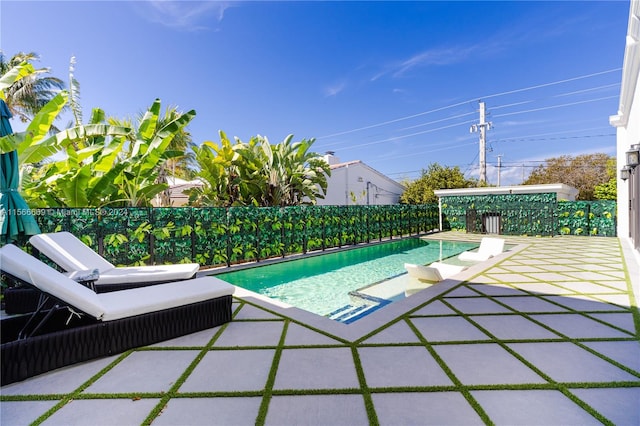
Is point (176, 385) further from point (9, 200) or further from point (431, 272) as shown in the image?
point (431, 272)

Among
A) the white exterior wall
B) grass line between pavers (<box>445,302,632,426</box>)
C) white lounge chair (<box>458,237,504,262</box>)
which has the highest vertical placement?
the white exterior wall

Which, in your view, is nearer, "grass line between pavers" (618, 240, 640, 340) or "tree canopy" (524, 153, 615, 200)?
"grass line between pavers" (618, 240, 640, 340)

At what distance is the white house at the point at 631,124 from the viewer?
21.0 feet

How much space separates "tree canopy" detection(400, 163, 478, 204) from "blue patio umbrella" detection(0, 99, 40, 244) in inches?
1001

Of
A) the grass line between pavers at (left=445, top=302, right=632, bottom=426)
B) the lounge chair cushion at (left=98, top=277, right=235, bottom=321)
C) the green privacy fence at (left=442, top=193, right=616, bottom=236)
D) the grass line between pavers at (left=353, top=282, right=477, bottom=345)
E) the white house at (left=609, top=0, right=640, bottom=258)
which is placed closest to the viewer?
the grass line between pavers at (left=445, top=302, right=632, bottom=426)

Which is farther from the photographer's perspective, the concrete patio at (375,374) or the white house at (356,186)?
the white house at (356,186)

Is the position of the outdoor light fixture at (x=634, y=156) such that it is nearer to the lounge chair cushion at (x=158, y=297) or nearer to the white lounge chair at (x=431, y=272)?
the white lounge chair at (x=431, y=272)

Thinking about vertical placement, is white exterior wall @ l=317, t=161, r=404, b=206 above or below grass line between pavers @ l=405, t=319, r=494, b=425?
above

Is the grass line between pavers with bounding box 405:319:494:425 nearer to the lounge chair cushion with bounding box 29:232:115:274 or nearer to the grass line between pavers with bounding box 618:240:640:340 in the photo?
the grass line between pavers with bounding box 618:240:640:340

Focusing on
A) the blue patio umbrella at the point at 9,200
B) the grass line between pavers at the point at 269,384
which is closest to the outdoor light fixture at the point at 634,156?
Answer: the grass line between pavers at the point at 269,384

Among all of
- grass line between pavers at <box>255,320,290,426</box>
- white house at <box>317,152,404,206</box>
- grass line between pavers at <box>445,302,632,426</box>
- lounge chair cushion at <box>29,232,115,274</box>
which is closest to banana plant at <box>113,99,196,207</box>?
lounge chair cushion at <box>29,232,115,274</box>

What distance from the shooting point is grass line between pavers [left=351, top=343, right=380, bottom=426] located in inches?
76.2

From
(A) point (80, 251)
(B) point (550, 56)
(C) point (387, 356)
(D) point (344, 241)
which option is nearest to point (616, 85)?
(B) point (550, 56)

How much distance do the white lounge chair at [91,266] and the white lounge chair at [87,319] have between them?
0.88 meters
